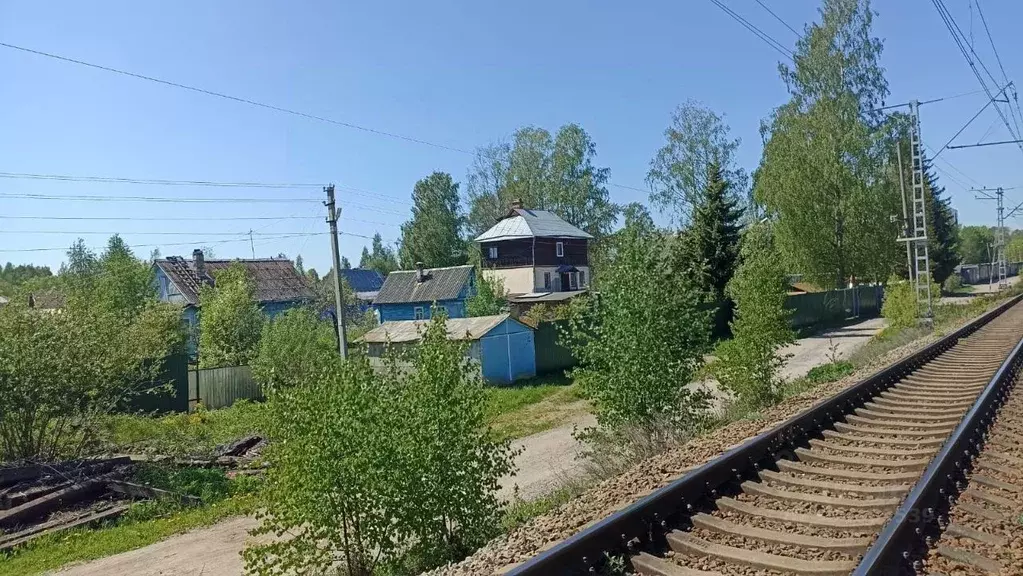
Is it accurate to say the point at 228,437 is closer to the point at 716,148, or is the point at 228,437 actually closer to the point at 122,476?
the point at 122,476

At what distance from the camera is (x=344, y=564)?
24.6 feet

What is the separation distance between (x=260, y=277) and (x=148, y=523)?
4437cm

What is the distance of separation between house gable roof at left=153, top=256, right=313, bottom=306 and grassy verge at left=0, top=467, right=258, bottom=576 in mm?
35826

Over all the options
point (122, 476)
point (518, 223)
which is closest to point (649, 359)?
point (122, 476)

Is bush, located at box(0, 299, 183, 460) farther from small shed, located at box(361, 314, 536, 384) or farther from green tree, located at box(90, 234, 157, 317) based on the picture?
green tree, located at box(90, 234, 157, 317)

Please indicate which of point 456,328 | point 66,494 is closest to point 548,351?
point 456,328

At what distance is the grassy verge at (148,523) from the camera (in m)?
10.2

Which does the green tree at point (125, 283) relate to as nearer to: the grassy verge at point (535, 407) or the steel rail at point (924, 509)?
the grassy verge at point (535, 407)

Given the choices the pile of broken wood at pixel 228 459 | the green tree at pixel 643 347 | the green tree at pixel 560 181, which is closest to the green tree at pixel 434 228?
the green tree at pixel 560 181

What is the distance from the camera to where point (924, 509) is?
4.61 meters

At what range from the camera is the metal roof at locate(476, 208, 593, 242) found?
49.4m

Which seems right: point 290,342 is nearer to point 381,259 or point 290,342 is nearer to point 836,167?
point 836,167

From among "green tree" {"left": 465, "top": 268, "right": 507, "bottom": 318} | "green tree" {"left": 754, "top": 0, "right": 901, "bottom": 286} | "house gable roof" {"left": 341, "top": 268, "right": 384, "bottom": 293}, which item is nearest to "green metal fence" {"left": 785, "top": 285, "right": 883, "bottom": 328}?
"green tree" {"left": 754, "top": 0, "right": 901, "bottom": 286}

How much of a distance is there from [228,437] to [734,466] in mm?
15498
